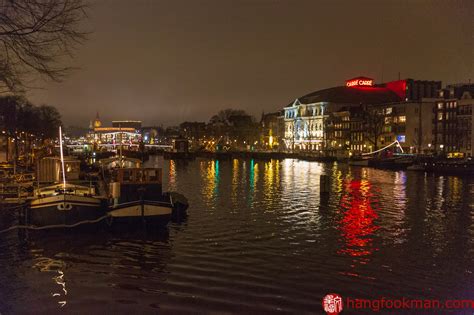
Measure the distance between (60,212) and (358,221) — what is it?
67.0 ft

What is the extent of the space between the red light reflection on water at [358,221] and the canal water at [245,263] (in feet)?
0.36

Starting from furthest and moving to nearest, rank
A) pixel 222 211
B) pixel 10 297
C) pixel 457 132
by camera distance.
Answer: pixel 457 132 < pixel 222 211 < pixel 10 297

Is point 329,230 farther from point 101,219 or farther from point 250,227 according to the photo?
point 101,219

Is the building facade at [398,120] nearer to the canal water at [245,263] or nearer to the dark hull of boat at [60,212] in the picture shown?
the canal water at [245,263]

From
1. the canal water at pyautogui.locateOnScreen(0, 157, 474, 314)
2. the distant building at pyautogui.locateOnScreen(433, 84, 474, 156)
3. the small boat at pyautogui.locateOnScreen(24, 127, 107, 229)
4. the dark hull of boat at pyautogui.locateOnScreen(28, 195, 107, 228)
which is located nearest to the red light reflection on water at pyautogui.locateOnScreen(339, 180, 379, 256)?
the canal water at pyautogui.locateOnScreen(0, 157, 474, 314)

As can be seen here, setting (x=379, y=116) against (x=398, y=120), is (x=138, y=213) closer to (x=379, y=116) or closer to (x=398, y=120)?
(x=398, y=120)

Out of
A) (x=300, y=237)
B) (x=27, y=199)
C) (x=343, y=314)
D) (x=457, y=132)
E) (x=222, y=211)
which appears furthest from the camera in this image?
(x=457, y=132)

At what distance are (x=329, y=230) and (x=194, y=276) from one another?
1362cm

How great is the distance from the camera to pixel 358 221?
36.3 m

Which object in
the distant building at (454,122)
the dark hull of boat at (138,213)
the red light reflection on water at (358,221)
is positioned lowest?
the red light reflection on water at (358,221)

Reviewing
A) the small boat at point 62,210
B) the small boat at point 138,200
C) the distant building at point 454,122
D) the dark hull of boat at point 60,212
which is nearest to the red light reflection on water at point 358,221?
the small boat at point 138,200

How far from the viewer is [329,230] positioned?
107 feet

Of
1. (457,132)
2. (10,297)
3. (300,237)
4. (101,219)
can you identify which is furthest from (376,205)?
(457,132)

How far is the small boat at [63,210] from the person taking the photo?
99.7ft
